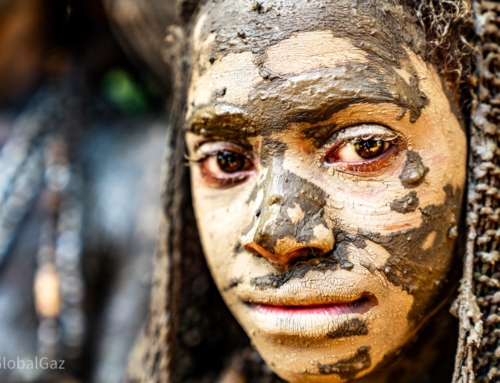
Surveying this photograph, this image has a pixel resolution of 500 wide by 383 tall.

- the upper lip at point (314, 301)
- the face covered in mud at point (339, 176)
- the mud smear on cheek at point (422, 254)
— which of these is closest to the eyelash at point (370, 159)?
the face covered in mud at point (339, 176)

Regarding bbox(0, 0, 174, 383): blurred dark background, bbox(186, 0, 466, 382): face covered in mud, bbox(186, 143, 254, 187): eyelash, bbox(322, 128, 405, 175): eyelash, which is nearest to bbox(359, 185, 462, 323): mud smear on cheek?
bbox(186, 0, 466, 382): face covered in mud

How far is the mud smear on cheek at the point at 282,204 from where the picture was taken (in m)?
1.06

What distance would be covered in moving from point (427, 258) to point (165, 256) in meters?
0.57

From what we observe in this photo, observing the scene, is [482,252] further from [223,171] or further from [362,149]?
[223,171]

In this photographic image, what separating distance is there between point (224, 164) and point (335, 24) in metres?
0.32

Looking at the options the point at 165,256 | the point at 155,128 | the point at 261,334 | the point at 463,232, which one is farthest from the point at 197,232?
the point at 155,128

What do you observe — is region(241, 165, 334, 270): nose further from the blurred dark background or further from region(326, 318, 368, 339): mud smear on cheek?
the blurred dark background

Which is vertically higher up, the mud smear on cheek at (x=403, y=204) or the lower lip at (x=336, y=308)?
the mud smear on cheek at (x=403, y=204)

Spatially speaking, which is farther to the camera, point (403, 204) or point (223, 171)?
point (223, 171)

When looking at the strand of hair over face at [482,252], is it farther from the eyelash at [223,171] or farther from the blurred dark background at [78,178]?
the blurred dark background at [78,178]

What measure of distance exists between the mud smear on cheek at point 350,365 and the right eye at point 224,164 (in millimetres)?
361

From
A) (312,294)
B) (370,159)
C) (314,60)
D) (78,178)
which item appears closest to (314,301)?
(312,294)

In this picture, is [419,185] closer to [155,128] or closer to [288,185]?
[288,185]

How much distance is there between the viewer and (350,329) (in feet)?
3.60
